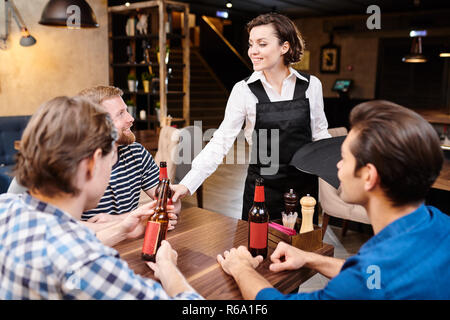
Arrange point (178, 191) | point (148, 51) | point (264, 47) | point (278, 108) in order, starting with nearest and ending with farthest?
1. point (178, 191)
2. point (264, 47)
3. point (278, 108)
4. point (148, 51)

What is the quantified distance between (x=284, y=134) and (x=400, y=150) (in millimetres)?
1255

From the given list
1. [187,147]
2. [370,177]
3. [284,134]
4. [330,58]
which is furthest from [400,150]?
[330,58]

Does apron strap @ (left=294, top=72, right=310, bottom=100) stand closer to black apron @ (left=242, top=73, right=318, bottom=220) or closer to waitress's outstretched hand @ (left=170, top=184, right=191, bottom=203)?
black apron @ (left=242, top=73, right=318, bottom=220)

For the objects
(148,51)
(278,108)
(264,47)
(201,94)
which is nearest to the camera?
(264,47)

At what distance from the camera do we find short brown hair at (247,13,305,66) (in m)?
2.05

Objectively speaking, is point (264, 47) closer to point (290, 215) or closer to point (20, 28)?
point (290, 215)

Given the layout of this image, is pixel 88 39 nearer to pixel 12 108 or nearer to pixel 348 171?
pixel 12 108

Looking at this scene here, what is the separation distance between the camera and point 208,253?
1.43 m

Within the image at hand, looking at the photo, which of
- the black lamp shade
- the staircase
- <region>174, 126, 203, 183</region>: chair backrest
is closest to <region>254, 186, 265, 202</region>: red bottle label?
<region>174, 126, 203, 183</region>: chair backrest

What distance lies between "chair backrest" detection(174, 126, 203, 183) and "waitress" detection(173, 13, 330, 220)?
69.1 inches

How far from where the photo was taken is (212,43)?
38.8 ft

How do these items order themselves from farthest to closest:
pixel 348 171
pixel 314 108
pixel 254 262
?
1. pixel 314 108
2. pixel 254 262
3. pixel 348 171

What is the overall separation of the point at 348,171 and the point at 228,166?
19.1 feet
